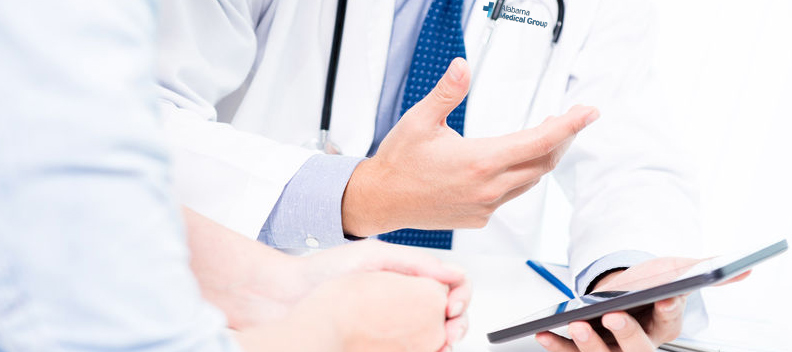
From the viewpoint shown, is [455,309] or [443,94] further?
[443,94]

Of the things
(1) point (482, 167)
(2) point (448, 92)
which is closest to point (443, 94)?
(2) point (448, 92)

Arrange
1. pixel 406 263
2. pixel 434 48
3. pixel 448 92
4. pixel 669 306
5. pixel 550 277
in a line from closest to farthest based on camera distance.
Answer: pixel 406 263, pixel 669 306, pixel 448 92, pixel 550 277, pixel 434 48

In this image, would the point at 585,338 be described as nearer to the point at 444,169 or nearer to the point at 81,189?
the point at 444,169

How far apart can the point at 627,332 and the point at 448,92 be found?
0.33m

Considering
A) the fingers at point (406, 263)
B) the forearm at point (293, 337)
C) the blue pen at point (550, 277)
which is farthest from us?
the blue pen at point (550, 277)

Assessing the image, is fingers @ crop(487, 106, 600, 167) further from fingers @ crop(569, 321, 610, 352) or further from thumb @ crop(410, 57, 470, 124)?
fingers @ crop(569, 321, 610, 352)

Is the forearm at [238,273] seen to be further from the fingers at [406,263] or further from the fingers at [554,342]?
the fingers at [554,342]

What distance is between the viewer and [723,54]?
199 centimetres

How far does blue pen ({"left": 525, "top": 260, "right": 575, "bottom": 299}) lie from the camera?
98 cm

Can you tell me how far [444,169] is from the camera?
84 cm

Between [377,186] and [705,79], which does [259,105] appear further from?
[705,79]

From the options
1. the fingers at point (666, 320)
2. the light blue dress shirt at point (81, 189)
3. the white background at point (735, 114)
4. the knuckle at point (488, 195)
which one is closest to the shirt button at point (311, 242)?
the knuckle at point (488, 195)

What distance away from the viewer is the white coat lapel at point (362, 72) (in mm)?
1145

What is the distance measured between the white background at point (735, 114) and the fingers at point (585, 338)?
1285mm
